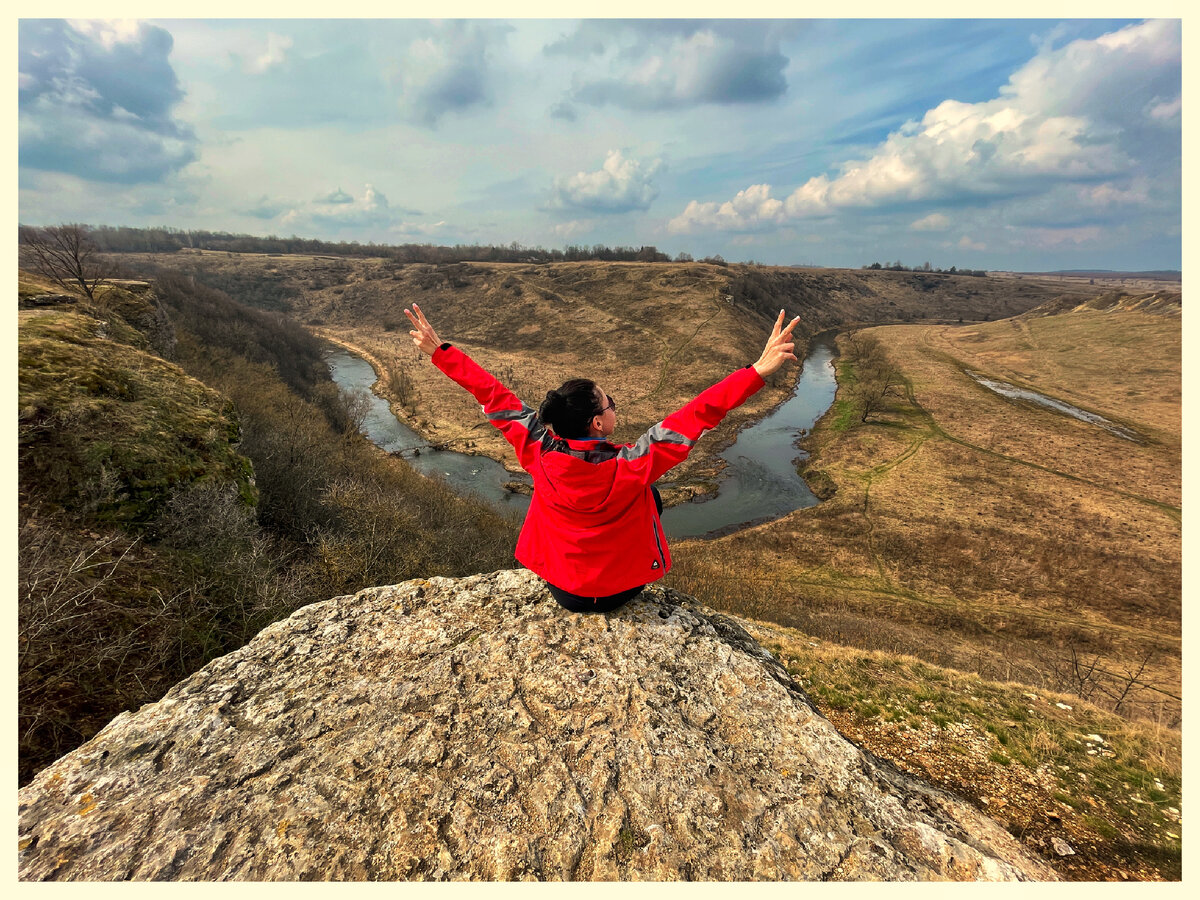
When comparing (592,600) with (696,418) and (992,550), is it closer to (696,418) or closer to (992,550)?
(696,418)

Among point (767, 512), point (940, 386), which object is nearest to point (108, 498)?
point (767, 512)

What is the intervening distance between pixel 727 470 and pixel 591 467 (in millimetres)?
34006

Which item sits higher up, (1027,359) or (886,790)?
(886,790)

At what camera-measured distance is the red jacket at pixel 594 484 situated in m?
3.16

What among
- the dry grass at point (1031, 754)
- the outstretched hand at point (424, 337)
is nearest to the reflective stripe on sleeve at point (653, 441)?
the outstretched hand at point (424, 337)

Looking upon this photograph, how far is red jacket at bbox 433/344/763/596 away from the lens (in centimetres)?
316

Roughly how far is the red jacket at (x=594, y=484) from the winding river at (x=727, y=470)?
81.1 feet

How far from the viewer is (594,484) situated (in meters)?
3.26

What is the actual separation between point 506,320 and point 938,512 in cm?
6797

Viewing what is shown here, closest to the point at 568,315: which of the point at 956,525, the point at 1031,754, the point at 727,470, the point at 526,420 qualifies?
the point at 727,470

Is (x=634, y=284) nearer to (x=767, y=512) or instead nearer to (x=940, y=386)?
(x=940, y=386)

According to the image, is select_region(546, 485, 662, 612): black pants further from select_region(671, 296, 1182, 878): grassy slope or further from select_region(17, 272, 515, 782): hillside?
select_region(671, 296, 1182, 878): grassy slope

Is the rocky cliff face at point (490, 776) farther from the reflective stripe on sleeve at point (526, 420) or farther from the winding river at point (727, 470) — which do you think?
the winding river at point (727, 470)

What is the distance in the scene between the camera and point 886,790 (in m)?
3.00
